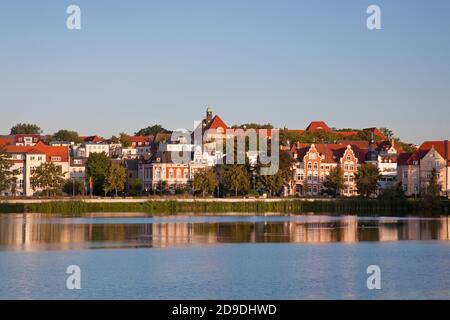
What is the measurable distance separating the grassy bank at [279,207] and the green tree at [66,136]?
84264mm

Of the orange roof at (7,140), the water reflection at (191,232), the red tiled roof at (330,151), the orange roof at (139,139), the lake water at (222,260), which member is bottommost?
the lake water at (222,260)

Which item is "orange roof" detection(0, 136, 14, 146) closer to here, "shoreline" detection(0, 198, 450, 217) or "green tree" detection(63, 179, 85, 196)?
"green tree" detection(63, 179, 85, 196)

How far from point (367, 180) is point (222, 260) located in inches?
2558

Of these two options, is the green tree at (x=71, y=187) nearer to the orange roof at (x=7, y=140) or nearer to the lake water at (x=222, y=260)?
the orange roof at (x=7, y=140)

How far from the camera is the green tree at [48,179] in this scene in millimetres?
101312

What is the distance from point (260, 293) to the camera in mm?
30172

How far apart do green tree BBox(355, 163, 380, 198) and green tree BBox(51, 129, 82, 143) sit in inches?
3066

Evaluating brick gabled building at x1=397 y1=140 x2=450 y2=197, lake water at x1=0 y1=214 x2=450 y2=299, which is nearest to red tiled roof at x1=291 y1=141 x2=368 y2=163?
brick gabled building at x1=397 y1=140 x2=450 y2=197

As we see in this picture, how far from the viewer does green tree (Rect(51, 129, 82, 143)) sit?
562 ft

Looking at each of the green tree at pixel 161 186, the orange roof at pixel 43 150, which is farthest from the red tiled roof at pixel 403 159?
the orange roof at pixel 43 150

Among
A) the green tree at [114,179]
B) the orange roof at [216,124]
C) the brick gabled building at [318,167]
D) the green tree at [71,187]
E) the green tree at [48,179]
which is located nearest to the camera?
the green tree at [48,179]

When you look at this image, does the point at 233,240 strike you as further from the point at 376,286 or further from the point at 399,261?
the point at 376,286
